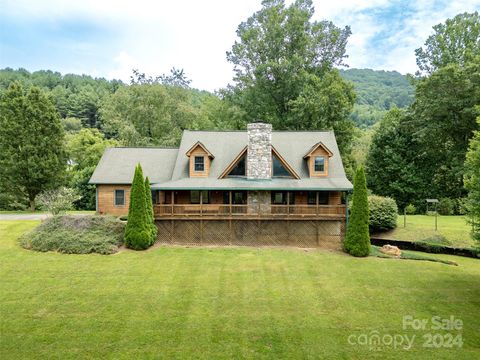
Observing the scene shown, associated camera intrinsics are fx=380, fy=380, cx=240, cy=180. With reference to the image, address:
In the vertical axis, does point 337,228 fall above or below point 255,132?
below

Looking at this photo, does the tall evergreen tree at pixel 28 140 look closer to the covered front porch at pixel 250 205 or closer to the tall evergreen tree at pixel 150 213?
the covered front porch at pixel 250 205

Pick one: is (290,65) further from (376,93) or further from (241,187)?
(376,93)

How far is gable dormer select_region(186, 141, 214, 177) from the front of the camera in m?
24.8

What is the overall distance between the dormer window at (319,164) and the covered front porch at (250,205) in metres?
1.50

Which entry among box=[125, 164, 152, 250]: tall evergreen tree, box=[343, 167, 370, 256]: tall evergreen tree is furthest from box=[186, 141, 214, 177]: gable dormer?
box=[343, 167, 370, 256]: tall evergreen tree

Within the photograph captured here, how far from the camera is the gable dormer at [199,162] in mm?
24761

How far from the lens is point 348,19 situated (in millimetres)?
38812

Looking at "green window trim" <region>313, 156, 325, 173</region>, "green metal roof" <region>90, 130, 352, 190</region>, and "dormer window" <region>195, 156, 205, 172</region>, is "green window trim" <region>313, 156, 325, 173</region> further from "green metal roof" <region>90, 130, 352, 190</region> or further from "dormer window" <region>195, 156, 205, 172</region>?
"dormer window" <region>195, 156, 205, 172</region>

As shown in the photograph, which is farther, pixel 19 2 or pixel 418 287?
pixel 418 287

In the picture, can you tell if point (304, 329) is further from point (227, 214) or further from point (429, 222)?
point (429, 222)

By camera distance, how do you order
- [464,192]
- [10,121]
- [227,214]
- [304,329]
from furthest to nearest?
[464,192]
[10,121]
[227,214]
[304,329]

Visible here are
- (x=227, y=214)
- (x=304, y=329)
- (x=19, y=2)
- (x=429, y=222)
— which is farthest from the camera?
(x=429, y=222)

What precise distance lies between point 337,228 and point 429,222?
31.6 ft

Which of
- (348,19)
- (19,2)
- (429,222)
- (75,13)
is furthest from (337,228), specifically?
(348,19)
